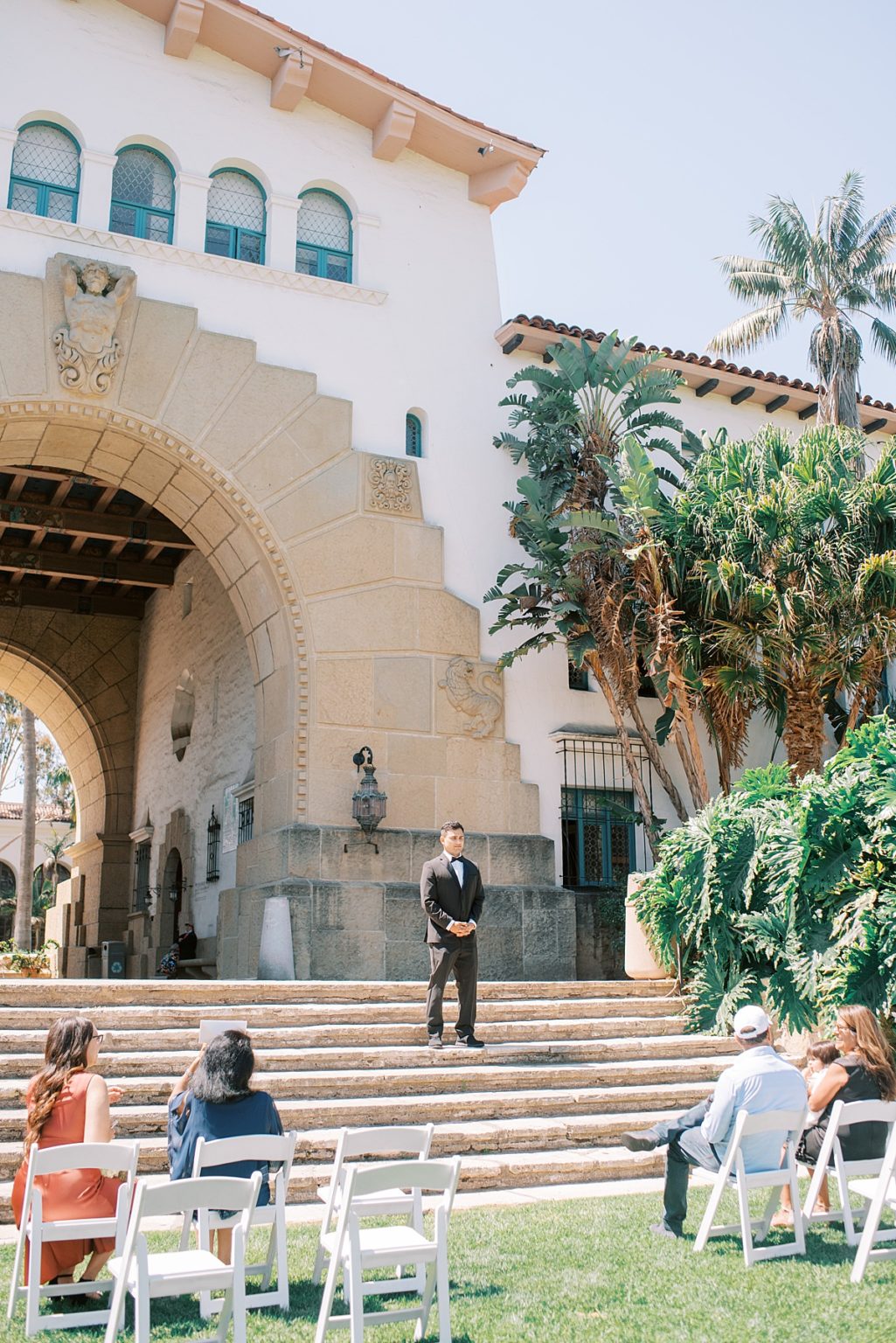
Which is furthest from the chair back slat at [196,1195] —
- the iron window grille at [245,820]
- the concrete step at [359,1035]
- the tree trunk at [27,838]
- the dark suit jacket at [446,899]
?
the tree trunk at [27,838]

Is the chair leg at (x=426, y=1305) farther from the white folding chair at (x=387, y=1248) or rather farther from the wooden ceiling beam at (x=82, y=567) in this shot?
the wooden ceiling beam at (x=82, y=567)

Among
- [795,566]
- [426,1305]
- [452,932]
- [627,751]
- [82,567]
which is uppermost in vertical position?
[82,567]

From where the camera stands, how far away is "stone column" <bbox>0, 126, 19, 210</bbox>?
14516 millimetres

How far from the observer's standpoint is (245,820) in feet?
58.6

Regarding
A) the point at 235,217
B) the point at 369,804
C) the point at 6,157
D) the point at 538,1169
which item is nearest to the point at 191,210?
the point at 235,217

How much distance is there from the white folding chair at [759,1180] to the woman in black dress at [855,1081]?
0.52m

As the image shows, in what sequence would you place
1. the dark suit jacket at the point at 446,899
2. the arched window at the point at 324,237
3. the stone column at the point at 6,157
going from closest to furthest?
the dark suit jacket at the point at 446,899 < the stone column at the point at 6,157 < the arched window at the point at 324,237

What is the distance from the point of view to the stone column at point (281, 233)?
16047mm

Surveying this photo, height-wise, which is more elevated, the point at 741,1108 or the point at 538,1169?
the point at 741,1108

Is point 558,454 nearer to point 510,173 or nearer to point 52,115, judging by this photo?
point 510,173

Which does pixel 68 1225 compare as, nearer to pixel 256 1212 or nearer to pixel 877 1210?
pixel 256 1212

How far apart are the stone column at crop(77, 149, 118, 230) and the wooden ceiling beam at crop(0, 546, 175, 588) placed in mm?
9513

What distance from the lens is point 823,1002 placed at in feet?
34.3

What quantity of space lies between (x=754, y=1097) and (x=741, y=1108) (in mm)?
88
